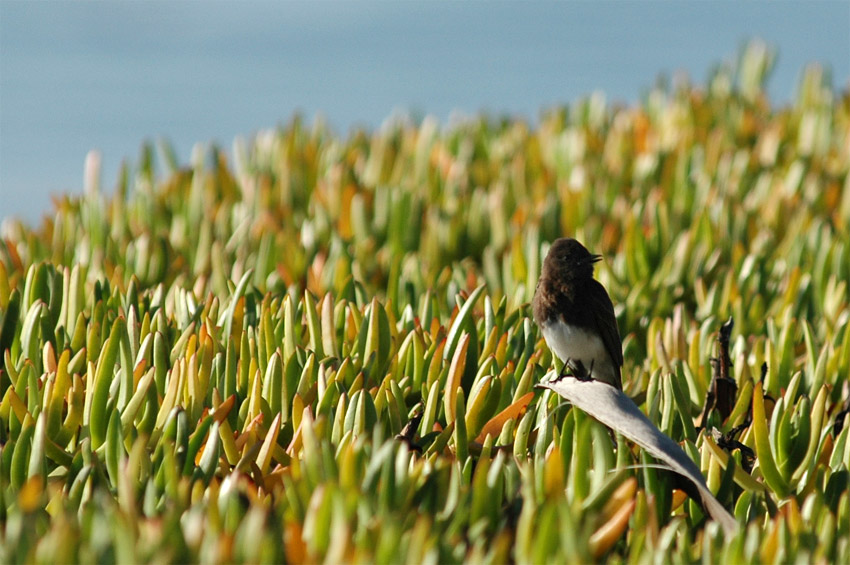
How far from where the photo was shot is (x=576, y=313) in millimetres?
4133

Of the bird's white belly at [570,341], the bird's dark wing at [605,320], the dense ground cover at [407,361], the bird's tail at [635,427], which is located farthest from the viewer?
the bird's dark wing at [605,320]

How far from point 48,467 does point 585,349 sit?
2057 mm

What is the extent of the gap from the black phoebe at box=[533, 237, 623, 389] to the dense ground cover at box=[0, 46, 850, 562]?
16 centimetres

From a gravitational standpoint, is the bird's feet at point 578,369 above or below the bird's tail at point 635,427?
above

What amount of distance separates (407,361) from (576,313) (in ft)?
2.44

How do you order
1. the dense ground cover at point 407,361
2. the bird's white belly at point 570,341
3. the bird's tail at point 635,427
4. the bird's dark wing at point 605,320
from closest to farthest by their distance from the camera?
the dense ground cover at point 407,361
the bird's tail at point 635,427
the bird's white belly at point 570,341
the bird's dark wing at point 605,320

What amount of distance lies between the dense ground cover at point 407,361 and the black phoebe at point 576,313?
0.51 ft

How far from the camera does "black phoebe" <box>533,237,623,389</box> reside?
4.10 meters

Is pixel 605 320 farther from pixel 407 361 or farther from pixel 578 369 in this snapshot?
pixel 407 361

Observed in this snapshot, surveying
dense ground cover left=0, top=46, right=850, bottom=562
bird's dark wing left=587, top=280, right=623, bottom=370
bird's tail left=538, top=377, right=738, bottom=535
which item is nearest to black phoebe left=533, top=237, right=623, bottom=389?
bird's dark wing left=587, top=280, right=623, bottom=370

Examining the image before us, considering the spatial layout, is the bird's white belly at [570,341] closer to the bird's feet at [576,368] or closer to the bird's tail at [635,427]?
the bird's feet at [576,368]

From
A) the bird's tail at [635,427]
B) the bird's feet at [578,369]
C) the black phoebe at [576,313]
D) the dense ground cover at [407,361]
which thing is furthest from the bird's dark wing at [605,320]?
the bird's tail at [635,427]

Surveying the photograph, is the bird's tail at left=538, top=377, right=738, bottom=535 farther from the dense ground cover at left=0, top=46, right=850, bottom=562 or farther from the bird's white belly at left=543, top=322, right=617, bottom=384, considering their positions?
the bird's white belly at left=543, top=322, right=617, bottom=384

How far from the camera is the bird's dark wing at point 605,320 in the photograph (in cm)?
419
